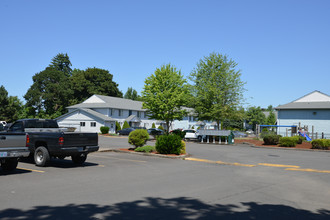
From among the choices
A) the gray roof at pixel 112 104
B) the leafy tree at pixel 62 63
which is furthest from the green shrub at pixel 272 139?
the leafy tree at pixel 62 63

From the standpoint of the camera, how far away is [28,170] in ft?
39.7

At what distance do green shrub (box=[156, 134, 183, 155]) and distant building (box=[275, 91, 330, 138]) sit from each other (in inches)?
1248

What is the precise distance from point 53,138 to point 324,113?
43353 mm

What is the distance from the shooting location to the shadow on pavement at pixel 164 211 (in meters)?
6.06

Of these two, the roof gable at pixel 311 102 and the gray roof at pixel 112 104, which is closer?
the roof gable at pixel 311 102

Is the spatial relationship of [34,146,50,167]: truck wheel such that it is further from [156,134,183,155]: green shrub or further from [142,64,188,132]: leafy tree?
[142,64,188,132]: leafy tree

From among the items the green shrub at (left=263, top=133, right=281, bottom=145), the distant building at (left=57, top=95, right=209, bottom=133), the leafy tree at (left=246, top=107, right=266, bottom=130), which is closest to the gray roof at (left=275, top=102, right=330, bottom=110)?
the distant building at (left=57, top=95, right=209, bottom=133)

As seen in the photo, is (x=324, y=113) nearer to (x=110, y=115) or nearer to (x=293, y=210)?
(x=110, y=115)

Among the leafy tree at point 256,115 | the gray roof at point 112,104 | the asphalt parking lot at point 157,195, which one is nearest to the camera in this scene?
the asphalt parking lot at point 157,195

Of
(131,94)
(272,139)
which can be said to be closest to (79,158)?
(272,139)

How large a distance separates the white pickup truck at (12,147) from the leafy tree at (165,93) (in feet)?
97.2

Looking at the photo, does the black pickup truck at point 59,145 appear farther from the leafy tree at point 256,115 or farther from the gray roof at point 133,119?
the leafy tree at point 256,115

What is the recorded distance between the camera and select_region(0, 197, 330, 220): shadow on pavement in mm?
6059

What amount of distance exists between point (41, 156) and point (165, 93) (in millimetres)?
28889
